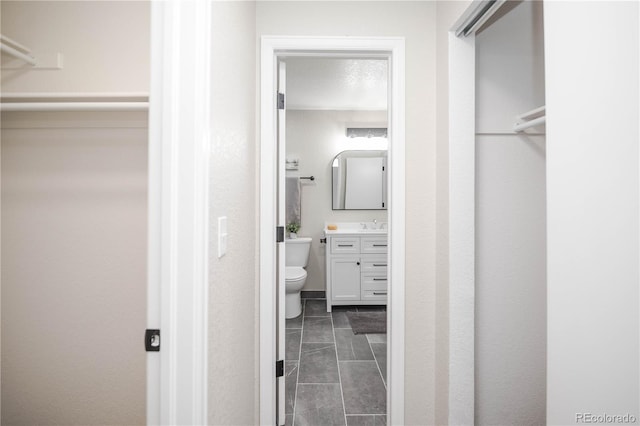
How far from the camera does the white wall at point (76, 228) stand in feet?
4.11

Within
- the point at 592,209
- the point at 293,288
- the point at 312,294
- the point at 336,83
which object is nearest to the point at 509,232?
the point at 592,209

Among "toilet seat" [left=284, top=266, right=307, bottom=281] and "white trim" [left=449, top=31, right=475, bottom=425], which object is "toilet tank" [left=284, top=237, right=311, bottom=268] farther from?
"white trim" [left=449, top=31, right=475, bottom=425]

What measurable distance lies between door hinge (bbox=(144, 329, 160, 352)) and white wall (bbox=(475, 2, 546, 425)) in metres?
1.33

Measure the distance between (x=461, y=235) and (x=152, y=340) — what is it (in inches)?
47.2

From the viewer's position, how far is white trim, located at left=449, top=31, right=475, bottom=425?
1.28 m

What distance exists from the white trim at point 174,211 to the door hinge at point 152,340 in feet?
0.05

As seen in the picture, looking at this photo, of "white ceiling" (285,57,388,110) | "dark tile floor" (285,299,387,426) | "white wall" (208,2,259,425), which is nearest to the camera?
"white wall" (208,2,259,425)

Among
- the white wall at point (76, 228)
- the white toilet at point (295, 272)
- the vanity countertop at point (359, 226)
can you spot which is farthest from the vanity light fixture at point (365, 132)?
the white wall at point (76, 228)

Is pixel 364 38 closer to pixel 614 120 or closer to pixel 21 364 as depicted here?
pixel 614 120

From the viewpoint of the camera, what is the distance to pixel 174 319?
68 centimetres

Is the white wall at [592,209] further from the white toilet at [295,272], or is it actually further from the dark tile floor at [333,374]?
the white toilet at [295,272]

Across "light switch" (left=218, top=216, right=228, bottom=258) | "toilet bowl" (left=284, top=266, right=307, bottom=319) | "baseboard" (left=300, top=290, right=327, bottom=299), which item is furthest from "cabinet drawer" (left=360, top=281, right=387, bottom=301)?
"light switch" (left=218, top=216, right=228, bottom=258)

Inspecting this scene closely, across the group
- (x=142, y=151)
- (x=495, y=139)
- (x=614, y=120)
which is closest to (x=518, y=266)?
(x=495, y=139)

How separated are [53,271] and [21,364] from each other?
0.47m
